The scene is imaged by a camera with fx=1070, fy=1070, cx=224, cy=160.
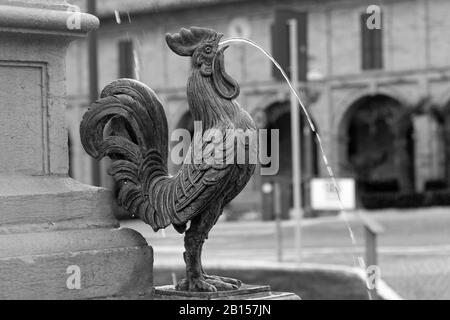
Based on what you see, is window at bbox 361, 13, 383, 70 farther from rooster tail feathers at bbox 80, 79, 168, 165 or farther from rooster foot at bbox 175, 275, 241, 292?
rooster foot at bbox 175, 275, 241, 292

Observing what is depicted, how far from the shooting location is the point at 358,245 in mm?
22469

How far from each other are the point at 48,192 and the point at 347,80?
126 feet

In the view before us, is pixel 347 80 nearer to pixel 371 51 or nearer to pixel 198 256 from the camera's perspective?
pixel 371 51

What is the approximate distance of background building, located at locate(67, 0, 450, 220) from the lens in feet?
134

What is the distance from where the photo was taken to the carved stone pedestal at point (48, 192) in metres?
5.41

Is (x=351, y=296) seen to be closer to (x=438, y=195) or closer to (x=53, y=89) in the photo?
(x=53, y=89)

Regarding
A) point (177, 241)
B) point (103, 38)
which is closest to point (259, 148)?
point (177, 241)

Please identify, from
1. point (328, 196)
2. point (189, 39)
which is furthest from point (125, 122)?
point (328, 196)

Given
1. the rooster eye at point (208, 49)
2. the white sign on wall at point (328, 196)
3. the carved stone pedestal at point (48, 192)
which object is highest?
the rooster eye at point (208, 49)

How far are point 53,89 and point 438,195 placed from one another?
32.5 m

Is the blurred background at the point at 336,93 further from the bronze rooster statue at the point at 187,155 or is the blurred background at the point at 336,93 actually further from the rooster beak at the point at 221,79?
the rooster beak at the point at 221,79

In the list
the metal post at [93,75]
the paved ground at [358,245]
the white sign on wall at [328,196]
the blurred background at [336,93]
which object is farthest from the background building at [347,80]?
the metal post at [93,75]

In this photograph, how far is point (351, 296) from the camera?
12.2 metres

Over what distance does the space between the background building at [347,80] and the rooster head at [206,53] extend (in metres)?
30.3
